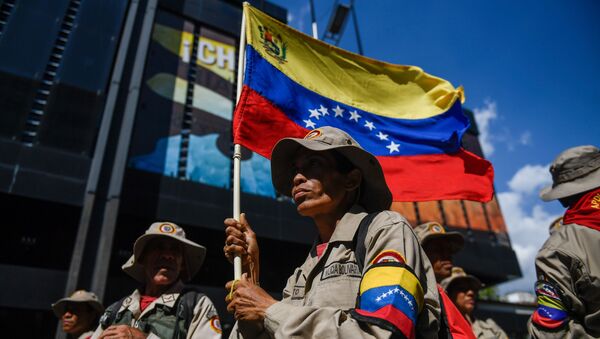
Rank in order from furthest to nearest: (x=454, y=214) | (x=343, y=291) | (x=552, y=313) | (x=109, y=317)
Answer: 1. (x=454, y=214)
2. (x=109, y=317)
3. (x=552, y=313)
4. (x=343, y=291)

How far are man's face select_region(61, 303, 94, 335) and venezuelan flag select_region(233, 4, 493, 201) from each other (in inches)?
142

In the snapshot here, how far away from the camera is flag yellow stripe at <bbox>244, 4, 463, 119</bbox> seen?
11.6 feet

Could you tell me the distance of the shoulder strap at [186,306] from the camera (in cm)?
279

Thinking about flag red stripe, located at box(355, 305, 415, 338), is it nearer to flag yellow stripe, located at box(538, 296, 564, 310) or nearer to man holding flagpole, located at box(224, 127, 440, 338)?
man holding flagpole, located at box(224, 127, 440, 338)

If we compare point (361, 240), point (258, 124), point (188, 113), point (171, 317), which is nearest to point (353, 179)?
point (361, 240)

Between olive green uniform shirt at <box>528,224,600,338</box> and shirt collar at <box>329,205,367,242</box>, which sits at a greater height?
shirt collar at <box>329,205,367,242</box>

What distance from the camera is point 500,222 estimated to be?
20109 millimetres

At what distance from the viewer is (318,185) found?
2.10 m

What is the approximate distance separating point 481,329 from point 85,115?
38.5 ft

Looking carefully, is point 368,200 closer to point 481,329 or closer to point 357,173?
point 357,173

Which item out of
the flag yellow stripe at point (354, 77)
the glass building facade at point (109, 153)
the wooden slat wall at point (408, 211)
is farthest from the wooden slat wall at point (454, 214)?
the flag yellow stripe at point (354, 77)

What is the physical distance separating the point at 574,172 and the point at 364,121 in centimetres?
182

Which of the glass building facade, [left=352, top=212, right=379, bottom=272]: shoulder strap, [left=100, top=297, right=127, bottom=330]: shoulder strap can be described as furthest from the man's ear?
the glass building facade

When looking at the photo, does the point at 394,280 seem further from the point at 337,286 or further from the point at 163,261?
the point at 163,261
